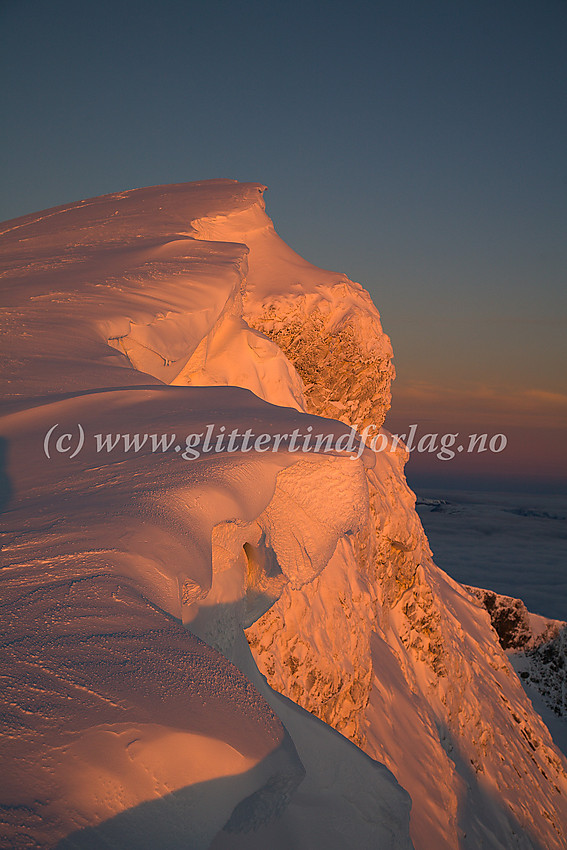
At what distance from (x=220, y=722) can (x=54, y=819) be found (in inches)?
16.9

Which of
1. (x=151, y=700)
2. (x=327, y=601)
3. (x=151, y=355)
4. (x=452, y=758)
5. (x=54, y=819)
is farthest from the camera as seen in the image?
(x=452, y=758)

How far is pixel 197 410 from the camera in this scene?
10.3 ft

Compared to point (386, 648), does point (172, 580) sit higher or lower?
higher

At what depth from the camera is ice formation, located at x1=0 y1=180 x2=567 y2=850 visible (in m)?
1.26

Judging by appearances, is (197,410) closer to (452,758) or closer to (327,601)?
(327,601)

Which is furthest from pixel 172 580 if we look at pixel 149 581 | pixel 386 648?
pixel 386 648

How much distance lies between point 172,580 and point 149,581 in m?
0.09

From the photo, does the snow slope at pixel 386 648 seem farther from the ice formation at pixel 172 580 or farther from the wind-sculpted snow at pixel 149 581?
the wind-sculpted snow at pixel 149 581

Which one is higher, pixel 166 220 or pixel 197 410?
pixel 166 220

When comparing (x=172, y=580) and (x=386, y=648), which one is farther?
(x=386, y=648)

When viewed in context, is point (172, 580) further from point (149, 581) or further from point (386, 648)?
point (386, 648)

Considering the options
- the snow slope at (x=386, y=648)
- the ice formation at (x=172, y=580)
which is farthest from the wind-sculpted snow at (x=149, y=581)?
the snow slope at (x=386, y=648)

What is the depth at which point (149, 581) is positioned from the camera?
1812mm

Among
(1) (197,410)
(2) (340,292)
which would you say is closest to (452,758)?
(2) (340,292)
